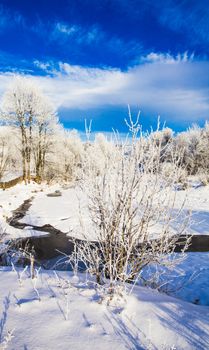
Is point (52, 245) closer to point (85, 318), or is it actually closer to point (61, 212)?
→ point (61, 212)

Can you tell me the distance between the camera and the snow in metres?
2.58

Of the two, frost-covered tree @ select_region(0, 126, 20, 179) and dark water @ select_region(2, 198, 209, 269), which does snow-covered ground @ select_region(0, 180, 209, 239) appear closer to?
dark water @ select_region(2, 198, 209, 269)

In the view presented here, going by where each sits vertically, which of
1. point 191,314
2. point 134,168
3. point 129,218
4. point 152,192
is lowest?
point 191,314

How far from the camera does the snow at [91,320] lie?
2584 millimetres

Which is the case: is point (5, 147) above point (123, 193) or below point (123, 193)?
above

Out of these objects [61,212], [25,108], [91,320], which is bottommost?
[61,212]

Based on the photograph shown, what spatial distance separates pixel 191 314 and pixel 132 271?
1.24 meters

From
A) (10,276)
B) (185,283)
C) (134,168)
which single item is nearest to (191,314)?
(134,168)

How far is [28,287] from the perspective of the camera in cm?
365

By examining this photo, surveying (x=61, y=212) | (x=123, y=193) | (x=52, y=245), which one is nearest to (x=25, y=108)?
(x=61, y=212)

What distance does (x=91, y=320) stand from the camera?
115 inches

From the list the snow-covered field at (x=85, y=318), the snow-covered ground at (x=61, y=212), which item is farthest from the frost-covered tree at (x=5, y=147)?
the snow-covered field at (x=85, y=318)

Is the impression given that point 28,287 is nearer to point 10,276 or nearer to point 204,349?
point 10,276

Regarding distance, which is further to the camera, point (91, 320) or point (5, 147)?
point (5, 147)
